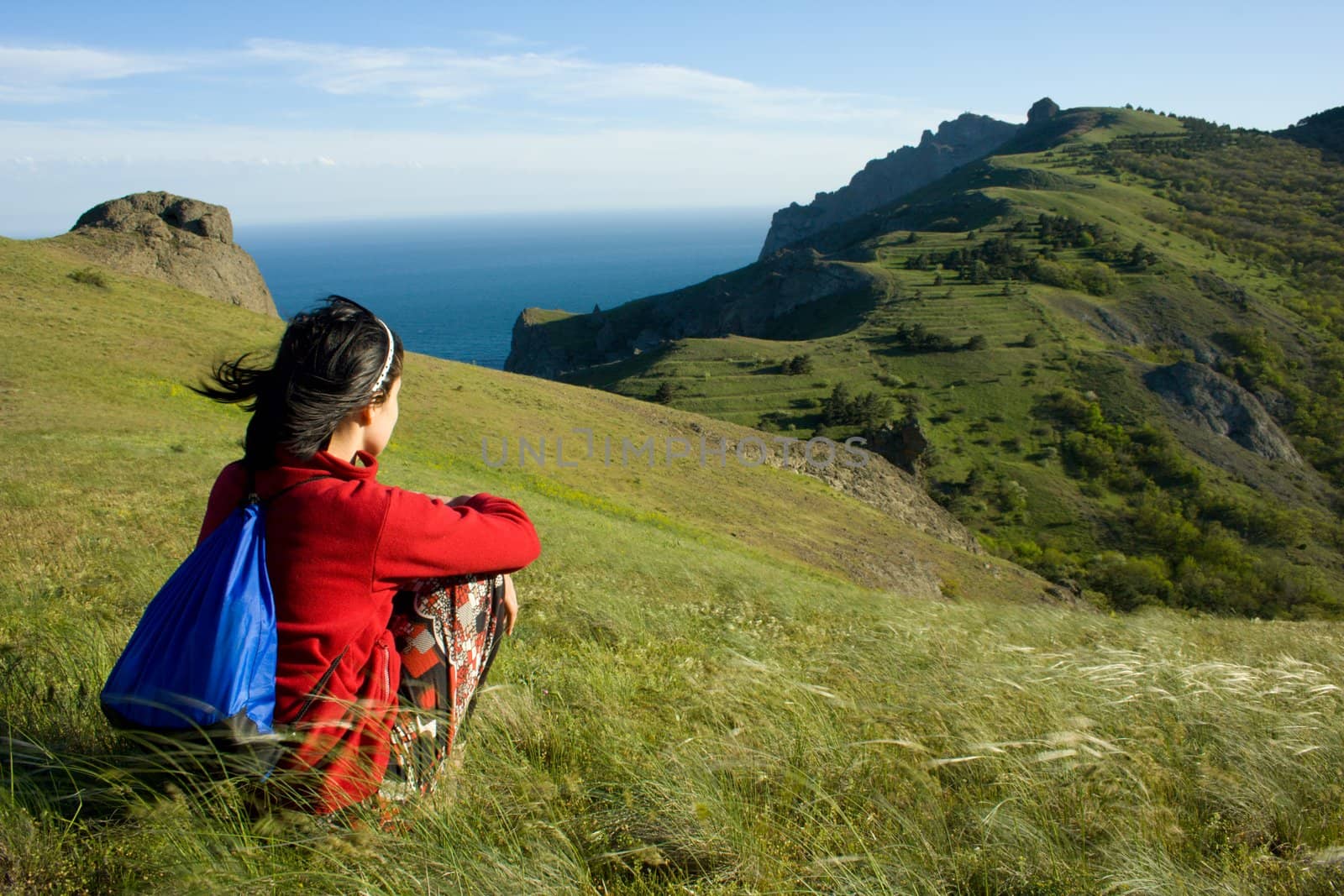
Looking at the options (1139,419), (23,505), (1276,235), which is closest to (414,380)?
(23,505)

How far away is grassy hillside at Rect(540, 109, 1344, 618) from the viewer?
57.1 metres

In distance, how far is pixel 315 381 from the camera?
2.32m

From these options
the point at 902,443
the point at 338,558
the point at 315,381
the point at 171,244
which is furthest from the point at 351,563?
the point at 902,443

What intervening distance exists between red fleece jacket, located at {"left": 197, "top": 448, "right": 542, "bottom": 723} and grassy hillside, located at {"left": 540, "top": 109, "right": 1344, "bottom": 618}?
5335 centimetres

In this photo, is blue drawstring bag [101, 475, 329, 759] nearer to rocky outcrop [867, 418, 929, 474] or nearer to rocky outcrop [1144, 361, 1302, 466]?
rocky outcrop [867, 418, 929, 474]

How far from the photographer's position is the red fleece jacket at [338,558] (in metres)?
Result: 2.16

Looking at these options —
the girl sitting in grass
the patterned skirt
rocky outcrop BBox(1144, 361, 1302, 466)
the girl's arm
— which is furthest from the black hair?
rocky outcrop BBox(1144, 361, 1302, 466)

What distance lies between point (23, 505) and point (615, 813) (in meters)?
10.6

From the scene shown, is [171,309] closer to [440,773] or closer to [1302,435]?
[440,773]

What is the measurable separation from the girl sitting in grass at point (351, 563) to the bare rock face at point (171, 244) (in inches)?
1762

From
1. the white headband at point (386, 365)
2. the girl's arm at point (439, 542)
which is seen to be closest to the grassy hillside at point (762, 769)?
the girl's arm at point (439, 542)

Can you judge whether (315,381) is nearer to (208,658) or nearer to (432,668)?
(208,658)

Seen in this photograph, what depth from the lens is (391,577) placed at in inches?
89.5

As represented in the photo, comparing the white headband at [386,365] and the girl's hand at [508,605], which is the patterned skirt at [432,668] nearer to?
the girl's hand at [508,605]
